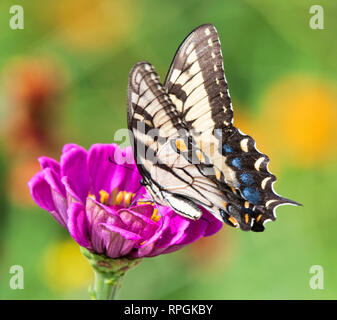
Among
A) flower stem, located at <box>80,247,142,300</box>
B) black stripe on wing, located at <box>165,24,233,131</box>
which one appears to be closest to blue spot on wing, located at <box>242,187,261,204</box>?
black stripe on wing, located at <box>165,24,233,131</box>

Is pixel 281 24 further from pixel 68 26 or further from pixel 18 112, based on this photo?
pixel 18 112

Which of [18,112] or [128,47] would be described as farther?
[128,47]

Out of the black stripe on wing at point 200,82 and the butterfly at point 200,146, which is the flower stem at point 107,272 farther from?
the black stripe on wing at point 200,82

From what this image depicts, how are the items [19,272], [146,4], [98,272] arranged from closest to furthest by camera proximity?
1. [98,272]
2. [19,272]
3. [146,4]

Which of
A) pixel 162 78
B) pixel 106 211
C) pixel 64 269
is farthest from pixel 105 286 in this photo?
pixel 162 78

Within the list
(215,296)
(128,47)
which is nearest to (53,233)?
(215,296)

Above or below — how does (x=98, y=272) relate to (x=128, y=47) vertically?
below

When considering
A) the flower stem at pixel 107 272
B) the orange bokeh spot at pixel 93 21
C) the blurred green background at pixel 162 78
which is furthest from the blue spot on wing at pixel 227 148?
the orange bokeh spot at pixel 93 21

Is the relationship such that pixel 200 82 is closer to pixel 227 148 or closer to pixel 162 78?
pixel 227 148
